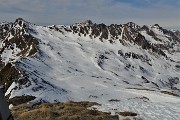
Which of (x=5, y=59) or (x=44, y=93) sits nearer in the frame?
(x=44, y=93)

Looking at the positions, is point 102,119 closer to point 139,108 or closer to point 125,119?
point 125,119

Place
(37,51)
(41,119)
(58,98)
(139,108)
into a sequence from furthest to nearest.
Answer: (37,51) < (58,98) < (139,108) < (41,119)

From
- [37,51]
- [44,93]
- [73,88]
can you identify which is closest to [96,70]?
[37,51]

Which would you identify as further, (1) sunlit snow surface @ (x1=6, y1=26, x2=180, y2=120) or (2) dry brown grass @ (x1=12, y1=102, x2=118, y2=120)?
(1) sunlit snow surface @ (x1=6, y1=26, x2=180, y2=120)

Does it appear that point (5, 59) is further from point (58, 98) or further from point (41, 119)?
point (41, 119)

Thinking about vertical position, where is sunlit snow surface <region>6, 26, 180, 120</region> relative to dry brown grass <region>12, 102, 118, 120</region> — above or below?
below

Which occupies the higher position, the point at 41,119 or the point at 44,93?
the point at 41,119

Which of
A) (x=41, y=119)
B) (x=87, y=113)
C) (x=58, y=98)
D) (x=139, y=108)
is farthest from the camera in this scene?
(x=58, y=98)

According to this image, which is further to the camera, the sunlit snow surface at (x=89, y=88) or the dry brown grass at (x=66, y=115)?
the sunlit snow surface at (x=89, y=88)

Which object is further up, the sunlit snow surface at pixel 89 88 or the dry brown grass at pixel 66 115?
the dry brown grass at pixel 66 115

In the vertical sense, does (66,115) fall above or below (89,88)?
above

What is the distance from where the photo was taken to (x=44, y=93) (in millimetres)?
86500

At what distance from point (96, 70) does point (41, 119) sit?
493ft

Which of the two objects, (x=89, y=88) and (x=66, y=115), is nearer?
(x=66, y=115)
